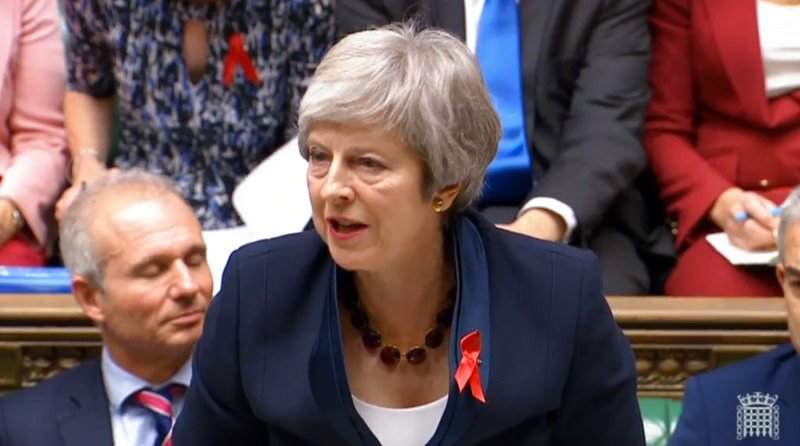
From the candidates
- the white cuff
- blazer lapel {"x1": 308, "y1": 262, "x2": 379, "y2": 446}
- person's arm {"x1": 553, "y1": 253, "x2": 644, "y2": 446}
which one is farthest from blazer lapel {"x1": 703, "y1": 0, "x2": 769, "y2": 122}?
blazer lapel {"x1": 308, "y1": 262, "x2": 379, "y2": 446}

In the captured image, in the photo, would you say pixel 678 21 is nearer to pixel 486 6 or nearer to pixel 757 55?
pixel 757 55

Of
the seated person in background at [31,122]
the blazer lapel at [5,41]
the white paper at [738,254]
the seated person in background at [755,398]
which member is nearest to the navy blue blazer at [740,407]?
the seated person in background at [755,398]

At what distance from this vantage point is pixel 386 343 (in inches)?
69.2

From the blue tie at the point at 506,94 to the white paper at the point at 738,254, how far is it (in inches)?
13.5

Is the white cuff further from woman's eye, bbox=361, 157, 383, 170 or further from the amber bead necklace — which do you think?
woman's eye, bbox=361, 157, 383, 170


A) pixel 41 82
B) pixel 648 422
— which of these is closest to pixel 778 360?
pixel 648 422

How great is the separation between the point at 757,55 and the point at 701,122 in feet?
0.65

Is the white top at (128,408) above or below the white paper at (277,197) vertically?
below

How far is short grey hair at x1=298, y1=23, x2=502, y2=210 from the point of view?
5.14ft

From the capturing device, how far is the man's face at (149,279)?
2334 millimetres

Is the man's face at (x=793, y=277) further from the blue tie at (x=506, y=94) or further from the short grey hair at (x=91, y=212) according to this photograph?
the short grey hair at (x=91, y=212)

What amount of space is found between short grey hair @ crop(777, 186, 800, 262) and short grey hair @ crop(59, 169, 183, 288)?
94 cm

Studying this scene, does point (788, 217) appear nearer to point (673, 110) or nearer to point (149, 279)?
point (673, 110)

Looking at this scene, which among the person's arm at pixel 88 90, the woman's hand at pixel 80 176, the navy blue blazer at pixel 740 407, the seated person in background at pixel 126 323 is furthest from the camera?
the person's arm at pixel 88 90
